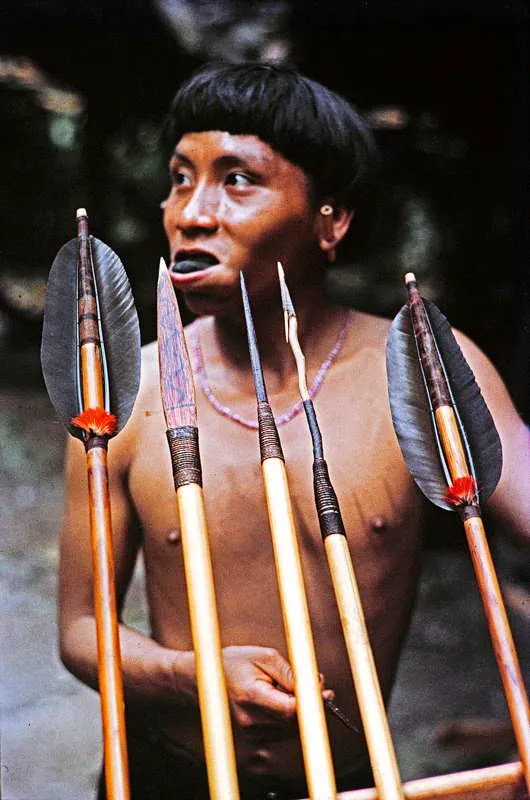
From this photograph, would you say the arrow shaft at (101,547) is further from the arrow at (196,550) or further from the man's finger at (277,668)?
the man's finger at (277,668)

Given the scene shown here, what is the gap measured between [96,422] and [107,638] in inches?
12.1

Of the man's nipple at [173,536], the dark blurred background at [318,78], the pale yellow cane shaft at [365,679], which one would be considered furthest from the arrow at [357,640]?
the dark blurred background at [318,78]

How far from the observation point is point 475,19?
2205mm

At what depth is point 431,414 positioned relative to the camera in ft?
5.07

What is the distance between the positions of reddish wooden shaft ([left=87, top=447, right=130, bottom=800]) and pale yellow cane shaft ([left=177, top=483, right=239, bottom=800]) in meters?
0.10

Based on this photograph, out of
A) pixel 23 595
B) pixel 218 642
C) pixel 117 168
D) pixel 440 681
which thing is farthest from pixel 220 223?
pixel 440 681

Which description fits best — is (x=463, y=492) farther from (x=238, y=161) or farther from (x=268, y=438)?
(x=238, y=161)

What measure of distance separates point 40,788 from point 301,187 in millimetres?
1224

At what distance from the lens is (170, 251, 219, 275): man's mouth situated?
5.68 feet

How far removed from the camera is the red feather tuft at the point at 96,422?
1.37 metres

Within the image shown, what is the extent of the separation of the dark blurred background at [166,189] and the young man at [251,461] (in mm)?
290

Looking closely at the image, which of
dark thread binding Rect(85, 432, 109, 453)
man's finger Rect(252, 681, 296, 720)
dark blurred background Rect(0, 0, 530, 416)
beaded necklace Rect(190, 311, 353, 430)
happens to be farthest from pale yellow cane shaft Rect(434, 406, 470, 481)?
dark blurred background Rect(0, 0, 530, 416)

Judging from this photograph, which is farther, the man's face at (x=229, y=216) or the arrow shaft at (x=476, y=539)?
the man's face at (x=229, y=216)

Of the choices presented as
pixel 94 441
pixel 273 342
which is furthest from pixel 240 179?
pixel 94 441
